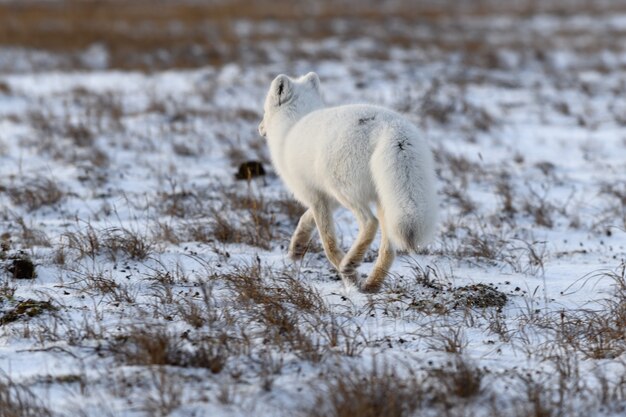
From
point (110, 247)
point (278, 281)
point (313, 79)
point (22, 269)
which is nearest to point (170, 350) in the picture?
point (278, 281)

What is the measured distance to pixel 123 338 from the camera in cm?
383

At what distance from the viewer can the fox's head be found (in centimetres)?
586

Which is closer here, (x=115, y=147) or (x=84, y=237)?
(x=84, y=237)

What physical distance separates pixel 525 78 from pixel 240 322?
513 inches

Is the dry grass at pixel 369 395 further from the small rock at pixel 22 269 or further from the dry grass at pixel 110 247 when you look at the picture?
the small rock at pixel 22 269

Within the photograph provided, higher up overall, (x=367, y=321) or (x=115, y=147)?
(x=115, y=147)

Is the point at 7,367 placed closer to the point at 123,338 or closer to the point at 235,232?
the point at 123,338

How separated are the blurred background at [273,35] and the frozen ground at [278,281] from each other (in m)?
6.53

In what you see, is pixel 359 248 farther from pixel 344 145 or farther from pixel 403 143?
pixel 403 143

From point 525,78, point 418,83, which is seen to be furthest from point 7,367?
point 525,78

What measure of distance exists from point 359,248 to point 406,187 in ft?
2.64

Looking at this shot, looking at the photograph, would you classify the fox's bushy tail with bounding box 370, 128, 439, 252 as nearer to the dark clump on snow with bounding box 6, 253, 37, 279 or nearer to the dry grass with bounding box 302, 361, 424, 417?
the dry grass with bounding box 302, 361, 424, 417

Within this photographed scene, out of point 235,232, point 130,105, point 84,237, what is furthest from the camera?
point 130,105

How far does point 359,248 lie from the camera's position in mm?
5062
